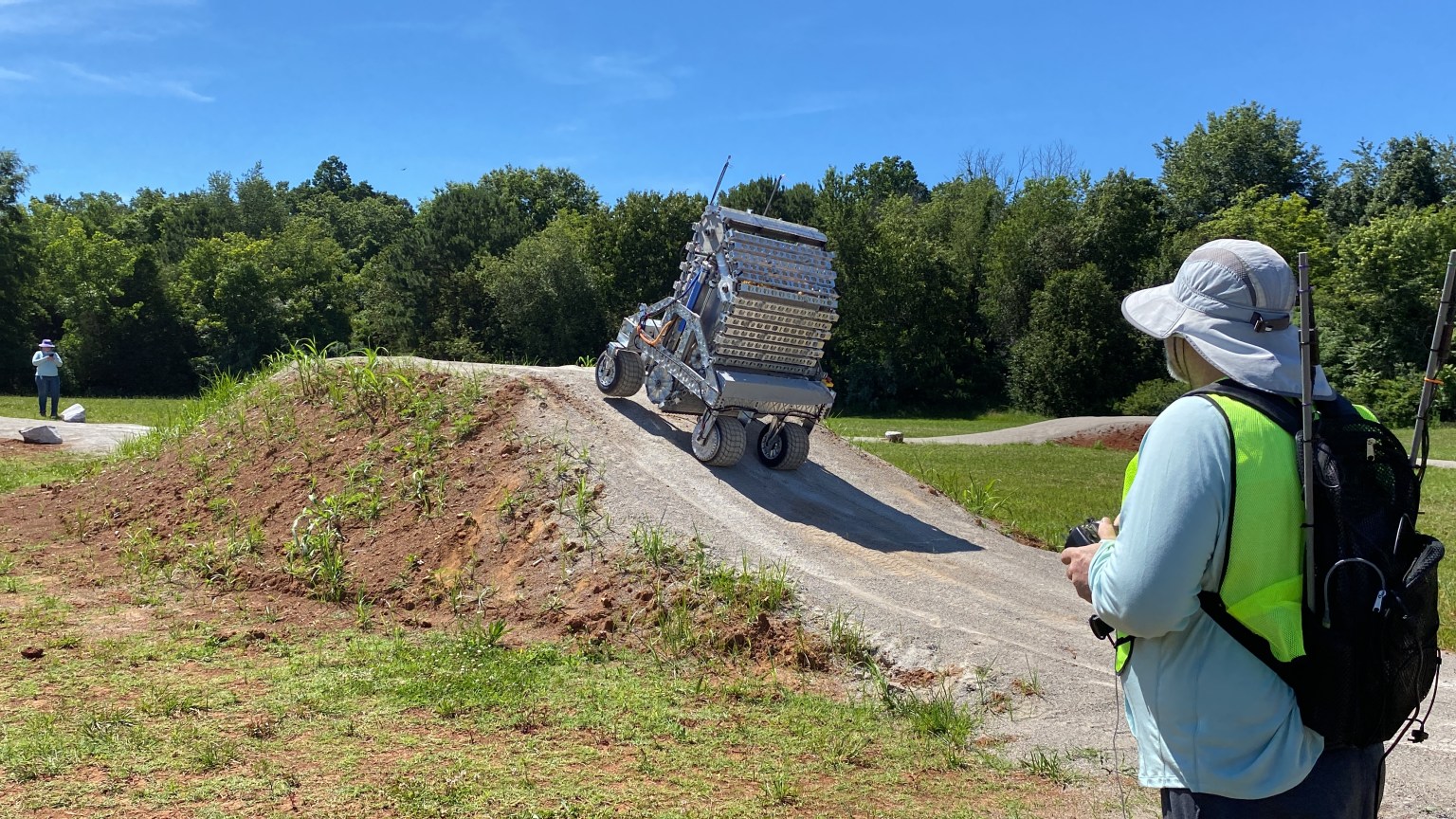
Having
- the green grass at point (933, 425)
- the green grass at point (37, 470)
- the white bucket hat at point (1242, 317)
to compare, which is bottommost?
the green grass at point (37, 470)

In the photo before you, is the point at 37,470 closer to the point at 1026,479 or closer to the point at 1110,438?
the point at 1026,479

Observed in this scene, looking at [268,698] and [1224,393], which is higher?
[1224,393]

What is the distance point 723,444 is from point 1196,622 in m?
8.90

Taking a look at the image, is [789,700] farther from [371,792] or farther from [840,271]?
[840,271]

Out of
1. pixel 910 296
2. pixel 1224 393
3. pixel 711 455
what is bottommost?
pixel 711 455

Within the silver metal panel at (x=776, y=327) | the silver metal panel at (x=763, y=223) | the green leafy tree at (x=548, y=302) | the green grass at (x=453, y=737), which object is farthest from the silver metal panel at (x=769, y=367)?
the green leafy tree at (x=548, y=302)

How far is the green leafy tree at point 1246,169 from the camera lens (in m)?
62.2

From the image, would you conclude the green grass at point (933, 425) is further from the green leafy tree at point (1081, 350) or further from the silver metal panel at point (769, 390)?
the silver metal panel at point (769, 390)

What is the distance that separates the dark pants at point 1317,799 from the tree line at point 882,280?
43.0 meters

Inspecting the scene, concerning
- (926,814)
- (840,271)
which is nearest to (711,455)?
(926,814)

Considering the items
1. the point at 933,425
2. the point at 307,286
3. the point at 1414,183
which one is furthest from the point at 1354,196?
the point at 307,286

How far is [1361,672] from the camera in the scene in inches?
99.8

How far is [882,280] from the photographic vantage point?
Result: 53562mm

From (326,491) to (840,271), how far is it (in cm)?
4461
